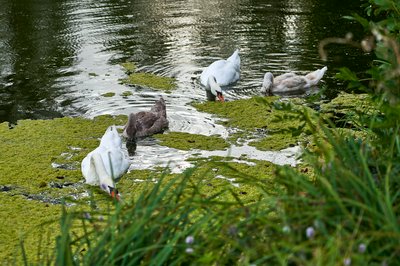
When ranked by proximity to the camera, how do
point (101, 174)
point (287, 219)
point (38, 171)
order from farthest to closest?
point (38, 171)
point (101, 174)
point (287, 219)

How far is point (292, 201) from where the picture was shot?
3.21 meters

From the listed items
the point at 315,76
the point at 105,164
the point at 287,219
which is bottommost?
the point at 315,76

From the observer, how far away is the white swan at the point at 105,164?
746 cm

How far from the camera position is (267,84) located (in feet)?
35.9

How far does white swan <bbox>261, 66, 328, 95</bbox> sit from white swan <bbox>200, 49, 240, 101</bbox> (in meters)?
0.70

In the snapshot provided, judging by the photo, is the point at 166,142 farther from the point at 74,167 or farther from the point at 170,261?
the point at 170,261

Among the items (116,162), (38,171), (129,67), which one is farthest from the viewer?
(129,67)

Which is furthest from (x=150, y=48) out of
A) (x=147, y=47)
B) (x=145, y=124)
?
(x=145, y=124)

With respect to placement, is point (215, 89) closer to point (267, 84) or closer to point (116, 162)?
point (267, 84)

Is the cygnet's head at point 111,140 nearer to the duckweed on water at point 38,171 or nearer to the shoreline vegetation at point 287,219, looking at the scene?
the duckweed on water at point 38,171

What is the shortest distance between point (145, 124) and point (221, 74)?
2484 millimetres

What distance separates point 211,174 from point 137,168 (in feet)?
3.59

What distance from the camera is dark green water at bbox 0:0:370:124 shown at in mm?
10930

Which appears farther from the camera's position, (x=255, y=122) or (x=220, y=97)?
(x=220, y=97)
